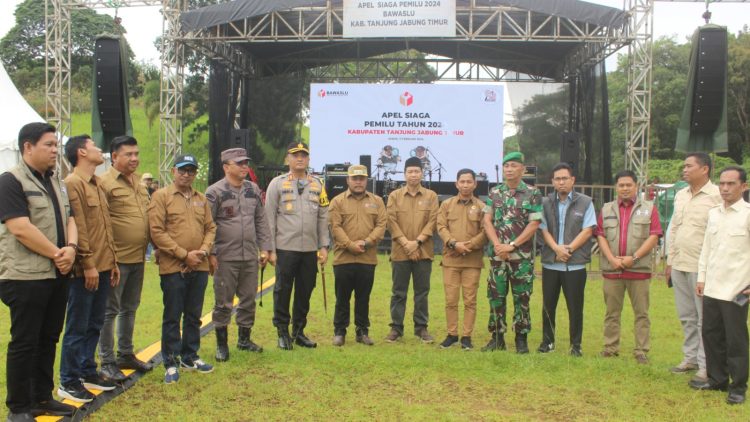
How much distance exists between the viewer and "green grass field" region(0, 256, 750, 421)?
3.85 m

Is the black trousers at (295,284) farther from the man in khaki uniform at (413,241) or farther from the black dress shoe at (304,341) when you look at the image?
the man in khaki uniform at (413,241)

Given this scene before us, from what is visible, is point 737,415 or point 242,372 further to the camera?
point 242,372

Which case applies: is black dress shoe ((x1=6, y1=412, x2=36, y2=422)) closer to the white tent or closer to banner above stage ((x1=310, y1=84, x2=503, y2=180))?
banner above stage ((x1=310, y1=84, x2=503, y2=180))

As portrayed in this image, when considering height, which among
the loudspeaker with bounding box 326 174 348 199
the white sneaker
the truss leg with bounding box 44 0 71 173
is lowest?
the white sneaker

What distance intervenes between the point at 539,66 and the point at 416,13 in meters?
5.57

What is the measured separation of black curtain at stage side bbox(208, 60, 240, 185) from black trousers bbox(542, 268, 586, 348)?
463 inches

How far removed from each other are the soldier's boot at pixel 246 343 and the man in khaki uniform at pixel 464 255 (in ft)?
5.19

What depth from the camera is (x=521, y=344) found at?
5.39 meters

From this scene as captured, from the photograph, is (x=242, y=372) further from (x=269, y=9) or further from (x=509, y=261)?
(x=269, y=9)

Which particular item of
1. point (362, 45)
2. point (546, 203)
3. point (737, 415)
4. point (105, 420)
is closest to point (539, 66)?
point (362, 45)

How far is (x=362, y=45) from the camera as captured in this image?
56.8ft

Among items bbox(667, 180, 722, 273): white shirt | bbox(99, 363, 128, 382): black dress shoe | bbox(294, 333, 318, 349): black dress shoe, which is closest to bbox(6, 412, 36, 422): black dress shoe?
bbox(99, 363, 128, 382): black dress shoe

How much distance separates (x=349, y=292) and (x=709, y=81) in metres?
4.78

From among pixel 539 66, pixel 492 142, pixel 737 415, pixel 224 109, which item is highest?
pixel 539 66
